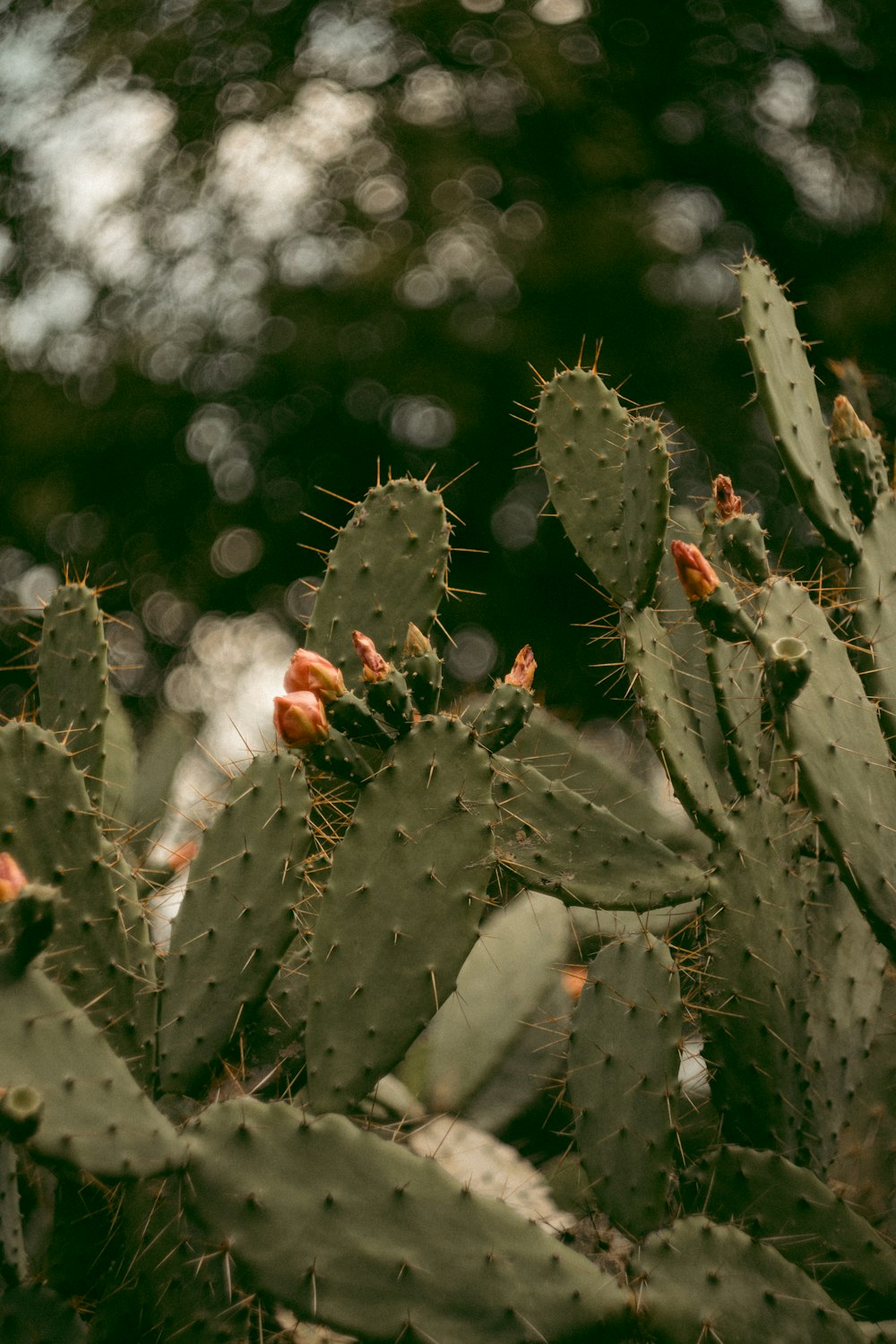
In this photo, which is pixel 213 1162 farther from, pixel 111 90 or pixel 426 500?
pixel 111 90

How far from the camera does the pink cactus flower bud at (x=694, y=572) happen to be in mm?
1271

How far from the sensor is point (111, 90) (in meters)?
5.91

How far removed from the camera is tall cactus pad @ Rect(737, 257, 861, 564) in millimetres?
1422

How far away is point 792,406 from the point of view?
58.3 inches

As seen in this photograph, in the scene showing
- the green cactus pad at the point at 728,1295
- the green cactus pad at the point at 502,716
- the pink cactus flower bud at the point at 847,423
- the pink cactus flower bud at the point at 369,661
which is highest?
the pink cactus flower bud at the point at 369,661

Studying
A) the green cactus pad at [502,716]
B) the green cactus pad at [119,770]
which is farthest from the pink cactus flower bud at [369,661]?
the green cactus pad at [119,770]

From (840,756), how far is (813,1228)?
0.46 m

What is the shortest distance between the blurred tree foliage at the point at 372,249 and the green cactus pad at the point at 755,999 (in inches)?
165

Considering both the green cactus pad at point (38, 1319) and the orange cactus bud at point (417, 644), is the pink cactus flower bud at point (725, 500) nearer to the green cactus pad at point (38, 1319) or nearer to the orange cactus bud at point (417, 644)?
the orange cactus bud at point (417, 644)

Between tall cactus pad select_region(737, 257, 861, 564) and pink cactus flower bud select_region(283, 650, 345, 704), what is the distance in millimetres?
588

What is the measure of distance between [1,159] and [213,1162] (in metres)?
6.26

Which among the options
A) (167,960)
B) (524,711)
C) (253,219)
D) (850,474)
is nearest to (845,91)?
(253,219)

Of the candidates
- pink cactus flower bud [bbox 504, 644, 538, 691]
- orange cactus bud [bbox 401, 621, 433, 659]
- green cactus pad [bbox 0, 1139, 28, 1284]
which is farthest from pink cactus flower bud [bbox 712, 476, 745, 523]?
green cactus pad [bbox 0, 1139, 28, 1284]

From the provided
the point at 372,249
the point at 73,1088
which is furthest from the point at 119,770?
the point at 372,249
